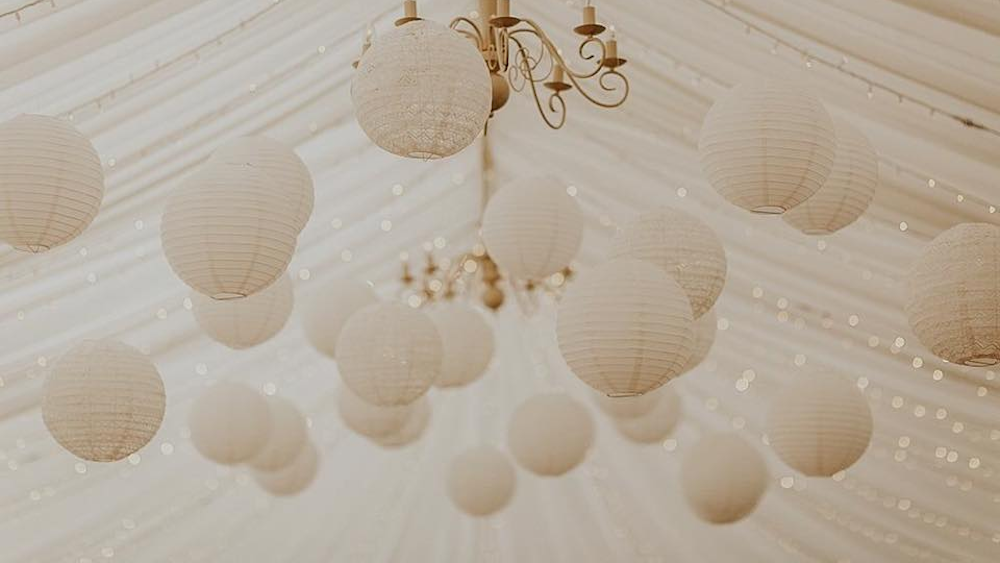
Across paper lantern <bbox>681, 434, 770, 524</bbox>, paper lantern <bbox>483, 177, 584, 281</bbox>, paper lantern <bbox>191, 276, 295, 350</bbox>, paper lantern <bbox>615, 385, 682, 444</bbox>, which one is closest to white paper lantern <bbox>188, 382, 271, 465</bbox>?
paper lantern <bbox>191, 276, 295, 350</bbox>

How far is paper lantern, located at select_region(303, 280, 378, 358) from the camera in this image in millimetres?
4391

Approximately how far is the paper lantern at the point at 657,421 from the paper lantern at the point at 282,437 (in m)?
1.14

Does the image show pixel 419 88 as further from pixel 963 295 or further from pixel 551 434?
pixel 551 434

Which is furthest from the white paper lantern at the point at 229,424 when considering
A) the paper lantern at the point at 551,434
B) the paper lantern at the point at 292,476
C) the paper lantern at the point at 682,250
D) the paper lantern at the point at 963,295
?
the paper lantern at the point at 963,295

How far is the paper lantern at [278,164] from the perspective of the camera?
299 centimetres

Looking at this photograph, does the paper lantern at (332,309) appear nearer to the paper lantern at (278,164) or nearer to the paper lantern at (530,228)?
the paper lantern at (530,228)

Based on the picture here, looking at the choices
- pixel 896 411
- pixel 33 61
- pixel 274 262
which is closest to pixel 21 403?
pixel 33 61

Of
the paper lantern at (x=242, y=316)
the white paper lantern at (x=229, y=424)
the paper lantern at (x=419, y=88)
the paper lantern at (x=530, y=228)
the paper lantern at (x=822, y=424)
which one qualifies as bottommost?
the white paper lantern at (x=229, y=424)

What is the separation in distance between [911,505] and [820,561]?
2.14ft

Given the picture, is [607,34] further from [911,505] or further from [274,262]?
[911,505]

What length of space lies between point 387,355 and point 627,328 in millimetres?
880

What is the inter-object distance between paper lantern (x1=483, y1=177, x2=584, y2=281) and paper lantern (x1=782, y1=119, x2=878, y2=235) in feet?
2.19

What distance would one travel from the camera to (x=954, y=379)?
5074mm

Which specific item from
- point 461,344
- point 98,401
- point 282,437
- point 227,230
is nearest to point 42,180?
point 227,230
